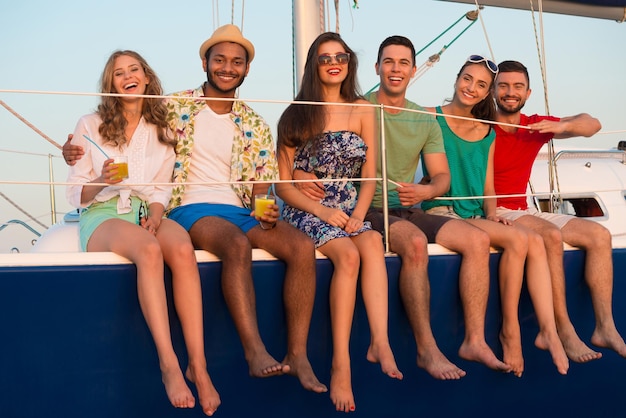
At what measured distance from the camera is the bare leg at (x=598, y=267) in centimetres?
434

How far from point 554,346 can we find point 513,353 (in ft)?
0.59

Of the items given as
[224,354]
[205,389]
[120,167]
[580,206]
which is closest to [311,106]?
[120,167]

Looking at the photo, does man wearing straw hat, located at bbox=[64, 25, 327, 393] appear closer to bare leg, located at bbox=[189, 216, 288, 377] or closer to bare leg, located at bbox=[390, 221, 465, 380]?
bare leg, located at bbox=[189, 216, 288, 377]

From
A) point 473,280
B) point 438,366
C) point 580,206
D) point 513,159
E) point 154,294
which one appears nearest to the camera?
point 154,294

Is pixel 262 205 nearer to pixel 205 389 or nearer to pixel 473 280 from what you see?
pixel 205 389

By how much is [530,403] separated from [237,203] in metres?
1.72

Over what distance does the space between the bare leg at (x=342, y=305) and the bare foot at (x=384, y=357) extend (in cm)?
10

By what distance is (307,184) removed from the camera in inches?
159

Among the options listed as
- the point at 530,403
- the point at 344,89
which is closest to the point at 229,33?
the point at 344,89

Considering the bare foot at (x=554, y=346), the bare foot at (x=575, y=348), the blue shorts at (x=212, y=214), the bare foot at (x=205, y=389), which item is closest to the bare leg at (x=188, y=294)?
the bare foot at (x=205, y=389)

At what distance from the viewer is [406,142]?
14.1ft

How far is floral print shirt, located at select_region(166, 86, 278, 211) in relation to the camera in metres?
4.02

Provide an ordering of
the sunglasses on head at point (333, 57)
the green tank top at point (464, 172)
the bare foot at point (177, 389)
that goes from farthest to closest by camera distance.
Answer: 1. the green tank top at point (464, 172)
2. the sunglasses on head at point (333, 57)
3. the bare foot at point (177, 389)

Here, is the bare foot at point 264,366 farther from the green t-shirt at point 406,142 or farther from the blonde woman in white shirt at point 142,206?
the green t-shirt at point 406,142
